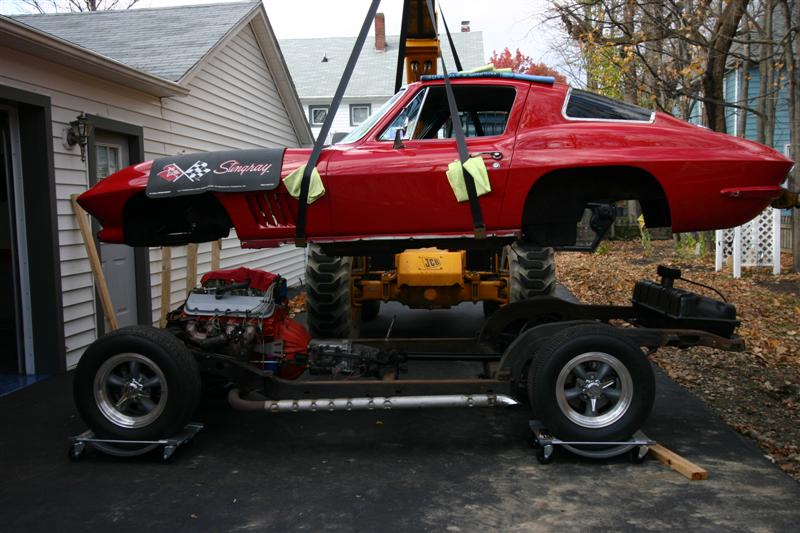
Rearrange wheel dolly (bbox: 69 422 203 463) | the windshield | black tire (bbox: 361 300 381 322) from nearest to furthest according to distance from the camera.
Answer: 1. wheel dolly (bbox: 69 422 203 463)
2. the windshield
3. black tire (bbox: 361 300 381 322)

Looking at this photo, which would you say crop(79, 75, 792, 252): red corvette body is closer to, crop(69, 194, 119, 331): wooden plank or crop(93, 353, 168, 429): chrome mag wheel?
crop(93, 353, 168, 429): chrome mag wheel

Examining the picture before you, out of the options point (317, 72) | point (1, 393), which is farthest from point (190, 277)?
point (317, 72)

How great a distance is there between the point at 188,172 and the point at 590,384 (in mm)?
3110

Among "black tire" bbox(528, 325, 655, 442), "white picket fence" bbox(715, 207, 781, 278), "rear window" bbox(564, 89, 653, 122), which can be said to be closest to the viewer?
"black tire" bbox(528, 325, 655, 442)

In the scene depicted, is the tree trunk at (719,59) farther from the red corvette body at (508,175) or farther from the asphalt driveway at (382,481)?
the asphalt driveway at (382,481)

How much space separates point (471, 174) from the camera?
4.62m

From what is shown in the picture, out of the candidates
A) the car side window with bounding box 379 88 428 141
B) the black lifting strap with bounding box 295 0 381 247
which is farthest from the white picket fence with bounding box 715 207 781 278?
the black lifting strap with bounding box 295 0 381 247

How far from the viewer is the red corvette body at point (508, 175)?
4645 mm

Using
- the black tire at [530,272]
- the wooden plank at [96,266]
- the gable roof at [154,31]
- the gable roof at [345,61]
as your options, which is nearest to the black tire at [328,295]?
the black tire at [530,272]

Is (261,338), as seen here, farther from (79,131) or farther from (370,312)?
(370,312)

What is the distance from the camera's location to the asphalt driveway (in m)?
3.76

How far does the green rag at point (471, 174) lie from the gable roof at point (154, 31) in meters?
5.51

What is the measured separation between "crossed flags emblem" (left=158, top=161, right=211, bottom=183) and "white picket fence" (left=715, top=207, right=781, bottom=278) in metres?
10.6

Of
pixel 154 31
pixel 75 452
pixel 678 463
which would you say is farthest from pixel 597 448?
pixel 154 31
